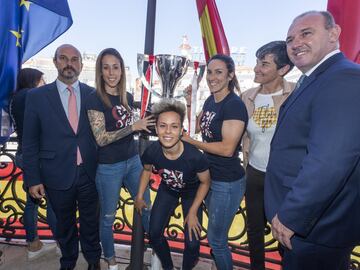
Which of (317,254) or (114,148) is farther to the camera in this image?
(114,148)

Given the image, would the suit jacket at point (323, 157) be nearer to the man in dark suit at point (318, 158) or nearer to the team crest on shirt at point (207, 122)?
the man in dark suit at point (318, 158)

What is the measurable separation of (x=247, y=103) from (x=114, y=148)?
4.46 ft

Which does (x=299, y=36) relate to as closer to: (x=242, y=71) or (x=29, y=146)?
(x=29, y=146)

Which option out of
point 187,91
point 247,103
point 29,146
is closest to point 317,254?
point 247,103

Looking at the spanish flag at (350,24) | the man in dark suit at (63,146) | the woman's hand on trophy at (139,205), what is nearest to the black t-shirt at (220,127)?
the woman's hand on trophy at (139,205)

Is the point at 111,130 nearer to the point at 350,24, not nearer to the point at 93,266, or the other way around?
the point at 93,266

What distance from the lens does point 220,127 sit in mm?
2340

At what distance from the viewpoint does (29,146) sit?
2.49 m

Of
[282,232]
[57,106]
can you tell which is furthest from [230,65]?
[57,106]

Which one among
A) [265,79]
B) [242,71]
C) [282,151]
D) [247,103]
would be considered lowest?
[282,151]

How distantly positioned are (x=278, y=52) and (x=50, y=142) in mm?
2220

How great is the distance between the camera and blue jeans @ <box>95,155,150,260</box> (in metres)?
2.60

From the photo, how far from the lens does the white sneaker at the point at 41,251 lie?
3.13 metres

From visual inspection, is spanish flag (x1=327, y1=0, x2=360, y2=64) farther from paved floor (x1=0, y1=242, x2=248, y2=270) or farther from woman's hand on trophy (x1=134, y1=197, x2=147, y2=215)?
paved floor (x1=0, y1=242, x2=248, y2=270)
